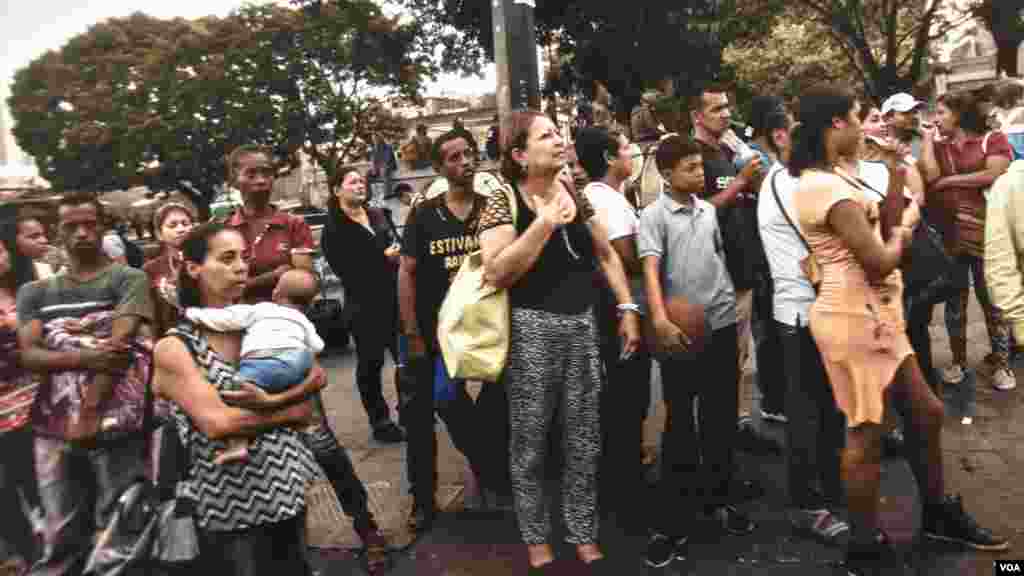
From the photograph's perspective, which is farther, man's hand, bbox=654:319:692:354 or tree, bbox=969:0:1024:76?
tree, bbox=969:0:1024:76

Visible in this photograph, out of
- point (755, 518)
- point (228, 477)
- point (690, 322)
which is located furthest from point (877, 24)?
point (228, 477)

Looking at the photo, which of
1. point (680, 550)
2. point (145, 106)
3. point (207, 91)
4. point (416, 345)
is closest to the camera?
point (680, 550)

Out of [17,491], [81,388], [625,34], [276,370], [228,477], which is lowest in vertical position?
[17,491]

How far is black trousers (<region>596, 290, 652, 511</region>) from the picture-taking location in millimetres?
4098

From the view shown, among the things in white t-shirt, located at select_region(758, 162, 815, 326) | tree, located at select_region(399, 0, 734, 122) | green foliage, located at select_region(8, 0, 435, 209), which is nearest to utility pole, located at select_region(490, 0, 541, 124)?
white t-shirt, located at select_region(758, 162, 815, 326)

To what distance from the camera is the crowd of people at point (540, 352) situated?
2.73 m

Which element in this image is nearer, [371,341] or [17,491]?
[17,491]

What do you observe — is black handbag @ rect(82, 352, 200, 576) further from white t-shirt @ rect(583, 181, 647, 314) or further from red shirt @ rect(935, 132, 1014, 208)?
red shirt @ rect(935, 132, 1014, 208)

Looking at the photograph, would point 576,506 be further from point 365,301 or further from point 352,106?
point 352,106

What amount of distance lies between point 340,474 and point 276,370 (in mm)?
1283

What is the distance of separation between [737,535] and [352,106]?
22428mm

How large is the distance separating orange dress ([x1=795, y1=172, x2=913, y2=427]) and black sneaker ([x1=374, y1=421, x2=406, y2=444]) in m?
3.33

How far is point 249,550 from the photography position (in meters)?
2.67

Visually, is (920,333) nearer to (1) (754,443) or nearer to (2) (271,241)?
(1) (754,443)
